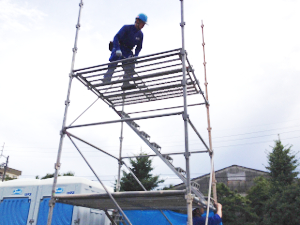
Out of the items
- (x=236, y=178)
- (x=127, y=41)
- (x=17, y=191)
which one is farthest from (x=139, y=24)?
(x=236, y=178)

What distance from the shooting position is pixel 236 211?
55.6 feet

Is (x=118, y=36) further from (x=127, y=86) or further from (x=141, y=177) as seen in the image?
(x=141, y=177)

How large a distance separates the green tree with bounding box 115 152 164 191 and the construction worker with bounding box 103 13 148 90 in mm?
14118

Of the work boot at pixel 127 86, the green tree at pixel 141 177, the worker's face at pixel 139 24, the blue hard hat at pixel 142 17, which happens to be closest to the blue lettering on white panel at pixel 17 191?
the work boot at pixel 127 86

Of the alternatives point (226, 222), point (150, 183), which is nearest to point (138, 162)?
point (150, 183)

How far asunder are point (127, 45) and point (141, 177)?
49.7 feet

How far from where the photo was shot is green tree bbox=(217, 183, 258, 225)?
1650 centimetres

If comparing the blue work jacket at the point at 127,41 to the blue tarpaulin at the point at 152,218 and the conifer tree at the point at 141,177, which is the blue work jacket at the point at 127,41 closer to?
the blue tarpaulin at the point at 152,218

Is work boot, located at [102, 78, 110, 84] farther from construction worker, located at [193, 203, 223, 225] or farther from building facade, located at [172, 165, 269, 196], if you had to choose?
building facade, located at [172, 165, 269, 196]

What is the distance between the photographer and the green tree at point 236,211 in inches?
650

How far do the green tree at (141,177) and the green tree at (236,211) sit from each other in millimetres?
Result: 5472

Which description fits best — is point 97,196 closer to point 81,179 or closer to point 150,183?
point 81,179

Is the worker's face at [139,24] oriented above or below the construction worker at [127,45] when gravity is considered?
above

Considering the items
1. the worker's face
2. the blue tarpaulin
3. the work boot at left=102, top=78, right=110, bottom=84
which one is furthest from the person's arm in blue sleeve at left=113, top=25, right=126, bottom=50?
the blue tarpaulin
